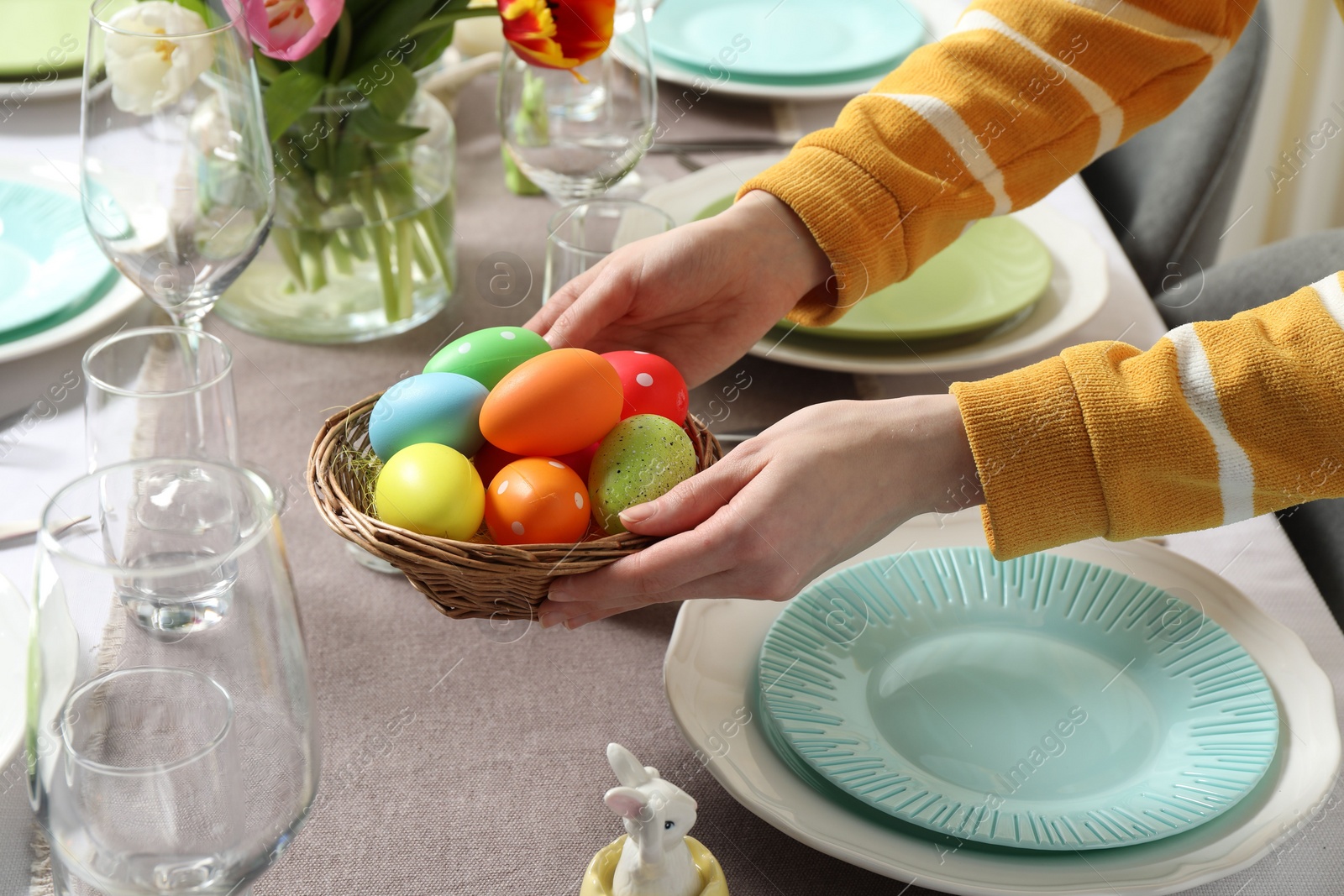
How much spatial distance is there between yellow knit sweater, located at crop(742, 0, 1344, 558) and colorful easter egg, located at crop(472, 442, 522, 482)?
297 mm

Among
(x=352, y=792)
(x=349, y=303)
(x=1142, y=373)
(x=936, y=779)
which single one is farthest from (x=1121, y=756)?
(x=349, y=303)

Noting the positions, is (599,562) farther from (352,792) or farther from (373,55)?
(373,55)

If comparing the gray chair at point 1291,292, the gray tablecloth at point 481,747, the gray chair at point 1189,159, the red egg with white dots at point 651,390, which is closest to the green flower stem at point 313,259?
the gray tablecloth at point 481,747

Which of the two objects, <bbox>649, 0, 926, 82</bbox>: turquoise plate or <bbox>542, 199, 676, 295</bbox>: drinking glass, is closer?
<bbox>542, 199, 676, 295</bbox>: drinking glass

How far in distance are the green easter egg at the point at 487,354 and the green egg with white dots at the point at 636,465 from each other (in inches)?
4.3

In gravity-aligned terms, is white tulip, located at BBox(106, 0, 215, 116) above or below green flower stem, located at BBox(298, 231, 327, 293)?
above

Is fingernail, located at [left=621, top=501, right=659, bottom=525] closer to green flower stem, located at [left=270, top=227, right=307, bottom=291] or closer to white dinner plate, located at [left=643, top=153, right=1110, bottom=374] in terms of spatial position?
white dinner plate, located at [left=643, top=153, right=1110, bottom=374]

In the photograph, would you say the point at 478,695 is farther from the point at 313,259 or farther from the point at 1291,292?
the point at 1291,292

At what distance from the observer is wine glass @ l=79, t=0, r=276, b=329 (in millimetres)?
722

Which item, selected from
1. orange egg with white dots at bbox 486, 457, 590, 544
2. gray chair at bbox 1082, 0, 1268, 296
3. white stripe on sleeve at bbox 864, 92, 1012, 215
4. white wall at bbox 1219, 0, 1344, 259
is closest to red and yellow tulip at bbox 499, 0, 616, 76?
white stripe on sleeve at bbox 864, 92, 1012, 215

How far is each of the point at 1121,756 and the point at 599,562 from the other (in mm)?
325

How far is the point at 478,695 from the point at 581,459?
176mm

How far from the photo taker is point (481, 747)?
2.22ft

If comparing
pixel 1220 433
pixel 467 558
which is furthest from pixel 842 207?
pixel 467 558
